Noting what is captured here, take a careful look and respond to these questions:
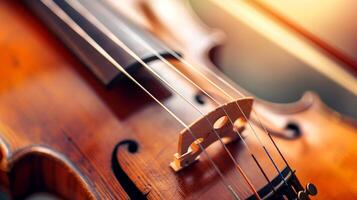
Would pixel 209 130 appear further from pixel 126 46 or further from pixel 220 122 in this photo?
pixel 126 46

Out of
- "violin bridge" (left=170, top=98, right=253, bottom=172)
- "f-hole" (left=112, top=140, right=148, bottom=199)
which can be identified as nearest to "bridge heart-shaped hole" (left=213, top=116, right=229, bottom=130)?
"violin bridge" (left=170, top=98, right=253, bottom=172)

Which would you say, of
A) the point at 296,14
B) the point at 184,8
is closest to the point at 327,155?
the point at 184,8

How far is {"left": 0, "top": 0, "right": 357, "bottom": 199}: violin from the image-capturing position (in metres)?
0.75

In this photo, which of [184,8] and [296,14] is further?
[296,14]

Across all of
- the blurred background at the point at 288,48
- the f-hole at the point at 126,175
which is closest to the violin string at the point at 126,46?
the f-hole at the point at 126,175

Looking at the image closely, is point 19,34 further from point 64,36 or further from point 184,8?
point 184,8

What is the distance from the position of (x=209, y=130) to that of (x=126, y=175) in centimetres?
17

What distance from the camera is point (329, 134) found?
949 mm

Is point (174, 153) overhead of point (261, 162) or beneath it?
Answer: overhead

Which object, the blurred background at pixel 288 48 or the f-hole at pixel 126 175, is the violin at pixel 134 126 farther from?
the blurred background at pixel 288 48

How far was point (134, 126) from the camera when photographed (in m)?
0.85

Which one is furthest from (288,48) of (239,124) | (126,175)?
(126,175)

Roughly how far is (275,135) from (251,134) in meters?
0.07

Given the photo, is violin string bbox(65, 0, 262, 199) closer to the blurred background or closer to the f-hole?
the f-hole
